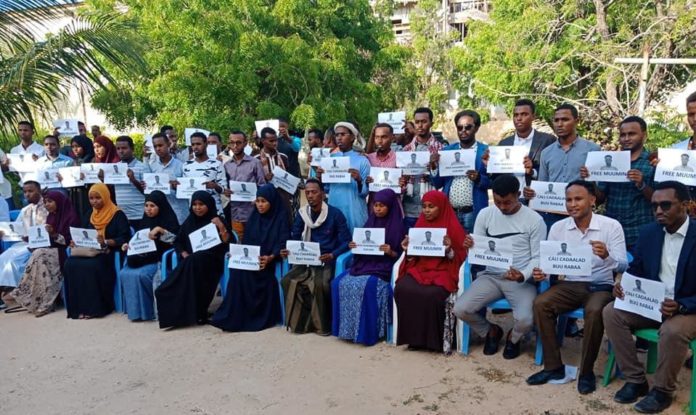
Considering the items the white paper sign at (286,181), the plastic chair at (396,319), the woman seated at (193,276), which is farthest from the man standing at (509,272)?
the woman seated at (193,276)

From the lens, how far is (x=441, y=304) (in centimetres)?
484

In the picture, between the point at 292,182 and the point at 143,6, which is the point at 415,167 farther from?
the point at 143,6

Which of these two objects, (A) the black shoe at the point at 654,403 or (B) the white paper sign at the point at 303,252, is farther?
(B) the white paper sign at the point at 303,252

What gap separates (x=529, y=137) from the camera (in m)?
5.43

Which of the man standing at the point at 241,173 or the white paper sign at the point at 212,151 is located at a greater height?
the white paper sign at the point at 212,151

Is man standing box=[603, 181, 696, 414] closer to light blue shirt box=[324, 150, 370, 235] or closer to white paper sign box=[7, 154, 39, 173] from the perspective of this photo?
light blue shirt box=[324, 150, 370, 235]

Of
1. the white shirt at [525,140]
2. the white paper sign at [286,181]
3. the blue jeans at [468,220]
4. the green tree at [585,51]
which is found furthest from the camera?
the green tree at [585,51]

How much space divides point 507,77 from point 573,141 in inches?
312

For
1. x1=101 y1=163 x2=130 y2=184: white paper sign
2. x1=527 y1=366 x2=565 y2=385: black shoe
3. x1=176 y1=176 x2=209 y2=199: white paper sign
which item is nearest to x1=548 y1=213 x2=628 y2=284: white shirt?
x1=527 y1=366 x2=565 y2=385: black shoe

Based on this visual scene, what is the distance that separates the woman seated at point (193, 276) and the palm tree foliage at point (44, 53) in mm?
1670

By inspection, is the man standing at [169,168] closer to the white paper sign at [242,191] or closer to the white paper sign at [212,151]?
the white paper sign at [212,151]

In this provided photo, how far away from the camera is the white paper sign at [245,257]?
5664 mm

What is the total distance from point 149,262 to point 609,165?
15.9 feet

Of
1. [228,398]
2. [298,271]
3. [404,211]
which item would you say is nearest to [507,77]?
[404,211]
